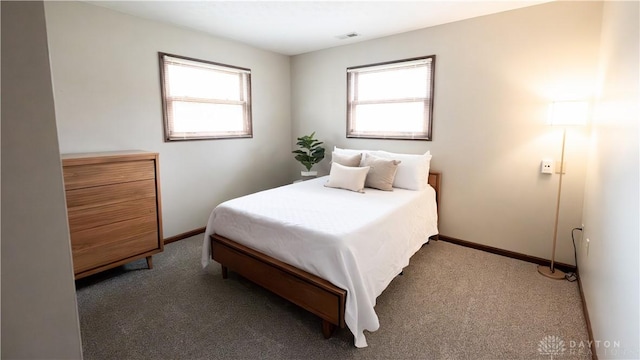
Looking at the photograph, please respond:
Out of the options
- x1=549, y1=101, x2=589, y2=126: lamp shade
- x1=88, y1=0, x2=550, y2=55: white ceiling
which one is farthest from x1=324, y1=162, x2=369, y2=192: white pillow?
x1=549, y1=101, x2=589, y2=126: lamp shade

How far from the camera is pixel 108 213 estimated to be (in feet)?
8.20

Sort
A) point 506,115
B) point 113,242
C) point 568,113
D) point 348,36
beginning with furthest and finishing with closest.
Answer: point 348,36 → point 506,115 → point 113,242 → point 568,113

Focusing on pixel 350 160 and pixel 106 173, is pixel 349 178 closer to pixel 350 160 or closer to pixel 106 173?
pixel 350 160

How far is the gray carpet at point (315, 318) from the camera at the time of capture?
1816 mm

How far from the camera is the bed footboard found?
184 centimetres

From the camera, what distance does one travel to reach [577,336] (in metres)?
1.92

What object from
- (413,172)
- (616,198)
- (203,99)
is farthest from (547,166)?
(203,99)

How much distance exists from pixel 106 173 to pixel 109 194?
0.17 metres

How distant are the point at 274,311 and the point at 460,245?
228 cm

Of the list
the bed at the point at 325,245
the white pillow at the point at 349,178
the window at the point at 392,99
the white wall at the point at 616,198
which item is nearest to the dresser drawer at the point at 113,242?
the bed at the point at 325,245

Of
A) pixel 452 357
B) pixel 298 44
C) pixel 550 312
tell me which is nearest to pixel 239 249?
pixel 452 357

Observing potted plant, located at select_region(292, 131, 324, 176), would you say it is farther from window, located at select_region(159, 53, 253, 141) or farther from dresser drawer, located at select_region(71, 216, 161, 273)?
dresser drawer, located at select_region(71, 216, 161, 273)

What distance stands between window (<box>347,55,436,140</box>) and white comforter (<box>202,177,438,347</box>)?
0.98 m

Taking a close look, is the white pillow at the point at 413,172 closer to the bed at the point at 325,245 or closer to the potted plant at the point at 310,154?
the bed at the point at 325,245
